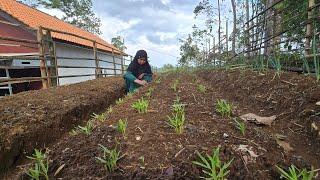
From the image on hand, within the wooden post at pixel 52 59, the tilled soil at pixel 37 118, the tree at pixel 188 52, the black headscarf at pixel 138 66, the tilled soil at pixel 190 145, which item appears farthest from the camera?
the tree at pixel 188 52

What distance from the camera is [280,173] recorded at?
1916mm

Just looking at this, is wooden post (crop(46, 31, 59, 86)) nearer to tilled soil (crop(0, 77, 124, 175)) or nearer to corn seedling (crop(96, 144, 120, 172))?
tilled soil (crop(0, 77, 124, 175))

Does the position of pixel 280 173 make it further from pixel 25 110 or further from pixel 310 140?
pixel 25 110

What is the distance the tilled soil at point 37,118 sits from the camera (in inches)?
154

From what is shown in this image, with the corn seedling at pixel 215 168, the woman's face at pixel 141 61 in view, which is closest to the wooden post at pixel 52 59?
the woman's face at pixel 141 61

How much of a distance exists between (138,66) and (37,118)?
404 cm

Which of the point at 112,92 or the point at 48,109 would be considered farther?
the point at 112,92

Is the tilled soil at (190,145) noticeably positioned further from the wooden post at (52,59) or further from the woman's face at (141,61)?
the wooden post at (52,59)

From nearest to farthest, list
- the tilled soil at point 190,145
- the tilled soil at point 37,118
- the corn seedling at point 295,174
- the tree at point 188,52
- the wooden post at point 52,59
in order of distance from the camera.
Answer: the corn seedling at point 295,174, the tilled soil at point 190,145, the tilled soil at point 37,118, the wooden post at point 52,59, the tree at point 188,52

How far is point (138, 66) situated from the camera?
840cm

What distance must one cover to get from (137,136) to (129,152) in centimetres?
33

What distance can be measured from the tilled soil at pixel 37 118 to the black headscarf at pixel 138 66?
137 cm

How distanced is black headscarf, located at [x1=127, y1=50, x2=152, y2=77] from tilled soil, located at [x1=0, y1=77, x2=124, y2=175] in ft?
4.50

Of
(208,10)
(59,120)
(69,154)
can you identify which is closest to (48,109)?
(59,120)
